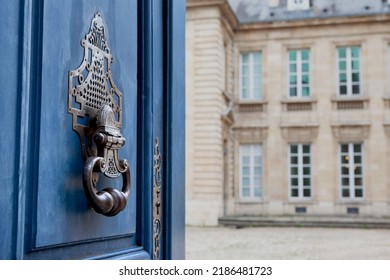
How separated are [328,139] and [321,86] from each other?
5.70 ft

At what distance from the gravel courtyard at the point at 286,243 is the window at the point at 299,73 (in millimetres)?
4986

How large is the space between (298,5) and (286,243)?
992 cm

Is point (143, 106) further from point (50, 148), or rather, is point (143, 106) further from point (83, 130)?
point (50, 148)

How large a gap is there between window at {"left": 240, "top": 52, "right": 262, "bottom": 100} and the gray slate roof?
117cm

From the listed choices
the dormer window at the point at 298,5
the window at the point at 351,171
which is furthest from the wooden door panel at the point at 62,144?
the dormer window at the point at 298,5

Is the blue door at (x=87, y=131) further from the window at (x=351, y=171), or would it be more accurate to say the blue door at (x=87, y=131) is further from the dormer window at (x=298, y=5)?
the dormer window at (x=298, y=5)

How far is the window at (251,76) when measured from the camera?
60.1 feet

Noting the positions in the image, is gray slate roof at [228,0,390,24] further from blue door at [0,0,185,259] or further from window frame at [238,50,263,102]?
blue door at [0,0,185,259]

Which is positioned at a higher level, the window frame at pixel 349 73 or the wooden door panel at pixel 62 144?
the window frame at pixel 349 73

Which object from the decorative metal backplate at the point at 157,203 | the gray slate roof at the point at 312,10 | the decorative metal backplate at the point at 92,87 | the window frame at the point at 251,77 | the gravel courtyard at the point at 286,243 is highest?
the gray slate roof at the point at 312,10

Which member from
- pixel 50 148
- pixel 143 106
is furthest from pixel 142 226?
pixel 50 148

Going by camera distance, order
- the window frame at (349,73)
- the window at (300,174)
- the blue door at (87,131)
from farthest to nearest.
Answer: the window frame at (349,73) → the window at (300,174) → the blue door at (87,131)

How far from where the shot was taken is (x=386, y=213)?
56.7ft

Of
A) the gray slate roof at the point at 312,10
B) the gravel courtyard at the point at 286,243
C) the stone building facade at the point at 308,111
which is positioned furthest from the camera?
the gray slate roof at the point at 312,10
